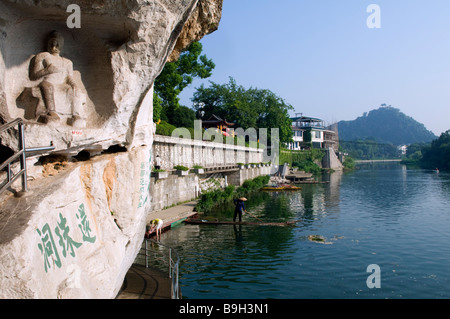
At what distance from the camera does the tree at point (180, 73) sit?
33531mm

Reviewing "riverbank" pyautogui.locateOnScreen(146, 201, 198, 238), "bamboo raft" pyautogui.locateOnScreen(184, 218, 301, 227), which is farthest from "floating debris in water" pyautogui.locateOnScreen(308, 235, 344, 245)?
"riverbank" pyautogui.locateOnScreen(146, 201, 198, 238)

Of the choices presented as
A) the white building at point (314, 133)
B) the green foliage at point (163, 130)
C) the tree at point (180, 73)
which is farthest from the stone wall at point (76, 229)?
the white building at point (314, 133)

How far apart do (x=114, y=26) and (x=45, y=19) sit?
3.89 ft

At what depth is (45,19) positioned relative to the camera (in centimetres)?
694

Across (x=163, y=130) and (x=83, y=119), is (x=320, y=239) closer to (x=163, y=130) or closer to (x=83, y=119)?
(x=163, y=130)

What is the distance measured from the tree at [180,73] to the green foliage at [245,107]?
25.4 metres

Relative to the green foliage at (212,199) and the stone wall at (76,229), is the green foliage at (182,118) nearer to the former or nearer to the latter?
the green foliage at (212,199)

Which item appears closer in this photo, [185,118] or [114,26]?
[114,26]

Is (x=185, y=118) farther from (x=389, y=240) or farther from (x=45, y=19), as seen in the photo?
(x=45, y=19)

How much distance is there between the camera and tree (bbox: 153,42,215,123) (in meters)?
33.5

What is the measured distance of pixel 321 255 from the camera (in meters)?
17.3

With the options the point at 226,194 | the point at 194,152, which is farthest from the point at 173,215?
the point at 226,194

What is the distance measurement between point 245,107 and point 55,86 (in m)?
56.2

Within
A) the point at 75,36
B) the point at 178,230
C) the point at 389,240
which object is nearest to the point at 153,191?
the point at 178,230
